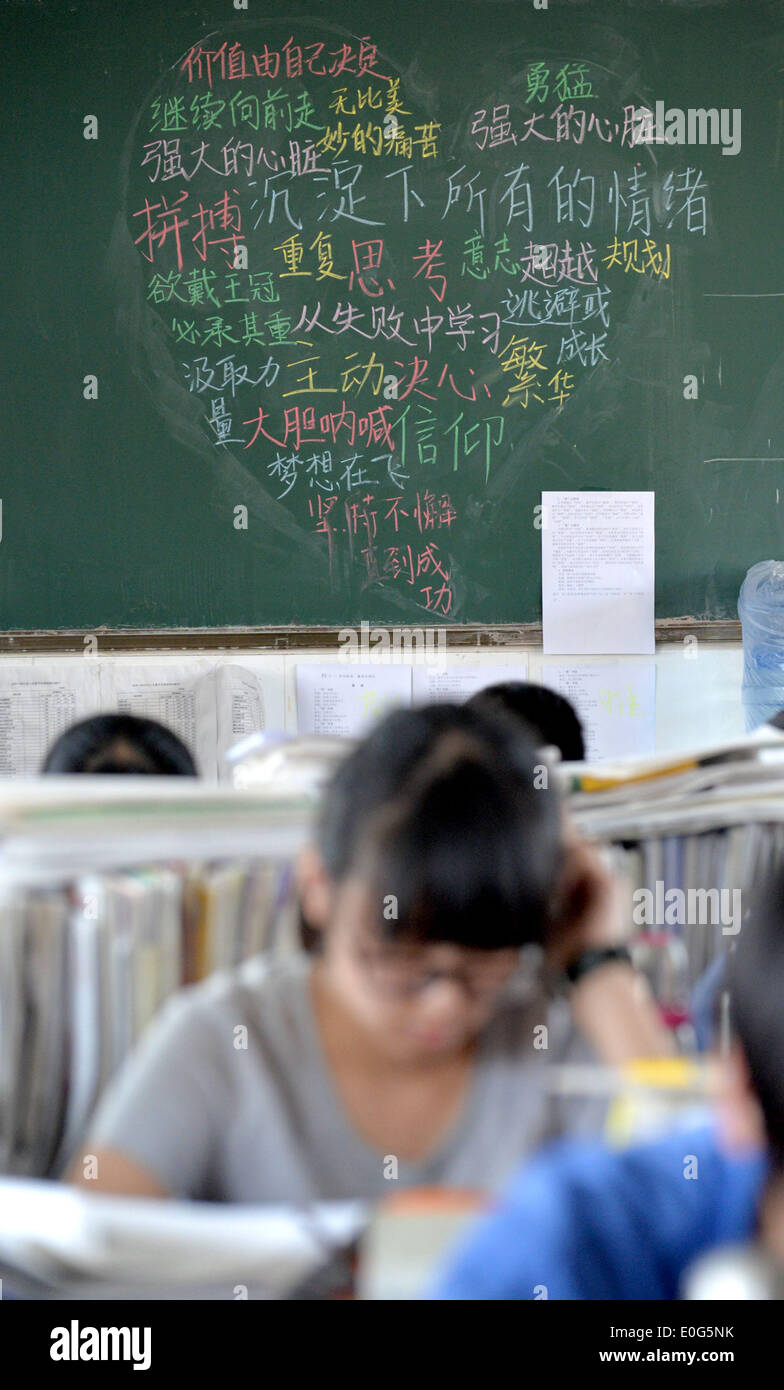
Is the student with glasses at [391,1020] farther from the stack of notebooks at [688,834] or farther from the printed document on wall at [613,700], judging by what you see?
the printed document on wall at [613,700]

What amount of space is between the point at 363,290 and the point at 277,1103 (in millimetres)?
2437

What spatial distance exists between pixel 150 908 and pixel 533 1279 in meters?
0.29

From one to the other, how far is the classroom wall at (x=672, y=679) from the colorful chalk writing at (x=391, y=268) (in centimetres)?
21

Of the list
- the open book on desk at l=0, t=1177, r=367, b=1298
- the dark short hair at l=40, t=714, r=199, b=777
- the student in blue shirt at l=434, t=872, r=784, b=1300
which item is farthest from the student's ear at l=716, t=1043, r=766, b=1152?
the dark short hair at l=40, t=714, r=199, b=777

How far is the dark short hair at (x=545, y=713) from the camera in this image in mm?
1327

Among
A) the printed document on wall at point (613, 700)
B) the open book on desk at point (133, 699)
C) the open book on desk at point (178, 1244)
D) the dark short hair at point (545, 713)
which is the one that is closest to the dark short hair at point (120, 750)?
the dark short hair at point (545, 713)

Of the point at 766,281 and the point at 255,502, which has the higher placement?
the point at 766,281

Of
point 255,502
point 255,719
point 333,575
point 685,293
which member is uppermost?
point 685,293

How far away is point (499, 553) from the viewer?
2.78 m

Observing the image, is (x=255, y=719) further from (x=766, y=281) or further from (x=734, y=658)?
(x=766, y=281)

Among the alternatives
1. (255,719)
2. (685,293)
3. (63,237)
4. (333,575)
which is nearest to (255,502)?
(333,575)

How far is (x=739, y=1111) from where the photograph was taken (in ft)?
1.47

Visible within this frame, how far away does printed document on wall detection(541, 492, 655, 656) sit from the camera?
2773mm

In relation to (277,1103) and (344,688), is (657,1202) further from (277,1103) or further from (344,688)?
(344,688)
